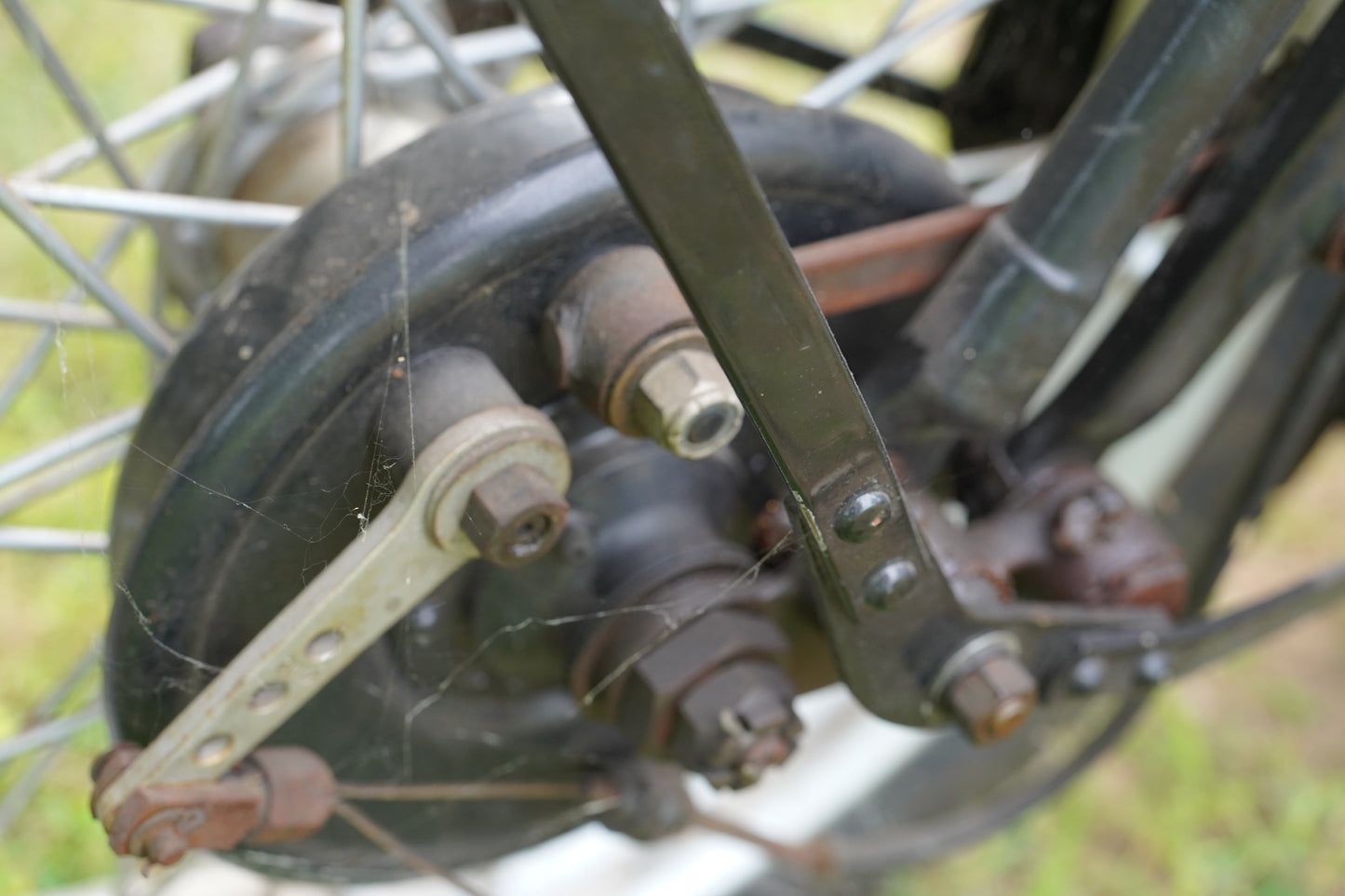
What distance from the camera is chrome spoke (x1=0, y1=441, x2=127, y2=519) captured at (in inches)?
35.7

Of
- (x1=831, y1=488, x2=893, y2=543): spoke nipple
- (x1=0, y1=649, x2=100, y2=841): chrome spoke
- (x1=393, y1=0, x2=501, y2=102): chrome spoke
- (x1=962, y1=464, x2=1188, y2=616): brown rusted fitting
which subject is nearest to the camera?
(x1=831, y1=488, x2=893, y2=543): spoke nipple

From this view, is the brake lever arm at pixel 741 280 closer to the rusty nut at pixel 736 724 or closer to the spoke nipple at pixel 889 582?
the spoke nipple at pixel 889 582

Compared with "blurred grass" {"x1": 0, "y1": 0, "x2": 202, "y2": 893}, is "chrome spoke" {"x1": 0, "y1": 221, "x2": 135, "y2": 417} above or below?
above

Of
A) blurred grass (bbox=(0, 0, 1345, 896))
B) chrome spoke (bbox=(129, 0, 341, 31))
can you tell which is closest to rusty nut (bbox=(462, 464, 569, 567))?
chrome spoke (bbox=(129, 0, 341, 31))

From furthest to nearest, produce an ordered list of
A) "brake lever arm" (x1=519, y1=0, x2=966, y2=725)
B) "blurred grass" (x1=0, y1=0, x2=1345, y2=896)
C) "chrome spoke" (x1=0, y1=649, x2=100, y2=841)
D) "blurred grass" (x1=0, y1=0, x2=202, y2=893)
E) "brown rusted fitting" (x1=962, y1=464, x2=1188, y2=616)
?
"blurred grass" (x1=0, y1=0, x2=1345, y2=896), "blurred grass" (x1=0, y1=0, x2=202, y2=893), "chrome spoke" (x1=0, y1=649, x2=100, y2=841), "brown rusted fitting" (x1=962, y1=464, x2=1188, y2=616), "brake lever arm" (x1=519, y1=0, x2=966, y2=725)

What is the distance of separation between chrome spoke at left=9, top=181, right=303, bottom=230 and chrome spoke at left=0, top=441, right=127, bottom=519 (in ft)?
0.66

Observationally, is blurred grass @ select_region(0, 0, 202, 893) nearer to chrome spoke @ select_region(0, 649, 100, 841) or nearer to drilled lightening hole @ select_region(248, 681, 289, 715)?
chrome spoke @ select_region(0, 649, 100, 841)

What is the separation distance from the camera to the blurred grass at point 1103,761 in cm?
138

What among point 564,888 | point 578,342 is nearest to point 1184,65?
point 578,342

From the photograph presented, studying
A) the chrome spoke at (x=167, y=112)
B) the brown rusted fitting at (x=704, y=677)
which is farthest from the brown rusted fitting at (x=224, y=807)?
the chrome spoke at (x=167, y=112)

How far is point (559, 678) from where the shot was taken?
2.59 ft

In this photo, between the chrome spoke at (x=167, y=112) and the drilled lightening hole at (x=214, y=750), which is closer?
the drilled lightening hole at (x=214, y=750)

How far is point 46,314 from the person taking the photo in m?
0.86

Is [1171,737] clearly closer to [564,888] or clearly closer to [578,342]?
[564,888]
